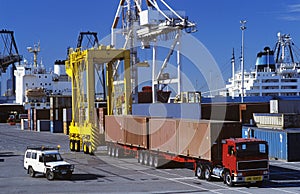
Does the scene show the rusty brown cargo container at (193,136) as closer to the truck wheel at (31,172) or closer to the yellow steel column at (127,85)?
the truck wheel at (31,172)

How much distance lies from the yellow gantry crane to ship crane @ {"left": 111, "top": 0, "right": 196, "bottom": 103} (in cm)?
1171

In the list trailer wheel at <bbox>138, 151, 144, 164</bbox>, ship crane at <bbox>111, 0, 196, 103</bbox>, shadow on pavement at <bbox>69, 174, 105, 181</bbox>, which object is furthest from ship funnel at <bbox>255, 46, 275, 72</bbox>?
shadow on pavement at <bbox>69, 174, 105, 181</bbox>

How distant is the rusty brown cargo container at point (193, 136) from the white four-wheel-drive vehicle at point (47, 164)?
5854 mm

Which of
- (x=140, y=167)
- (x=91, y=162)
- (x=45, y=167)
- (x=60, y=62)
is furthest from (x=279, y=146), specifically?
(x=60, y=62)

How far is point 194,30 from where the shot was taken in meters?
56.3

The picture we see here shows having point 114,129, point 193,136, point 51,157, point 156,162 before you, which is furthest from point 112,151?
point 193,136

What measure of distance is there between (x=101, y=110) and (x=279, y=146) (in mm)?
14759

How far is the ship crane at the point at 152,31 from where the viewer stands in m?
56.8

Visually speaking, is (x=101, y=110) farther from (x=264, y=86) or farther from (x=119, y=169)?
(x=264, y=86)

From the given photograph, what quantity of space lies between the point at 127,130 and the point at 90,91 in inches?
303

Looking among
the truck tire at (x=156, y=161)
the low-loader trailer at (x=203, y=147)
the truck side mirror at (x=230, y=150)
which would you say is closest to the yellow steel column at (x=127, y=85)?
the low-loader trailer at (x=203, y=147)

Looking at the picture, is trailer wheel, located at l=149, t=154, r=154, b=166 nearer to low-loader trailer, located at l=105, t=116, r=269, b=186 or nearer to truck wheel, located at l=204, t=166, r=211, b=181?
low-loader trailer, located at l=105, t=116, r=269, b=186

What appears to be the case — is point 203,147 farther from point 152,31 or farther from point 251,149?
point 152,31

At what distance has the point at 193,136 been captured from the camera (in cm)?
2691
